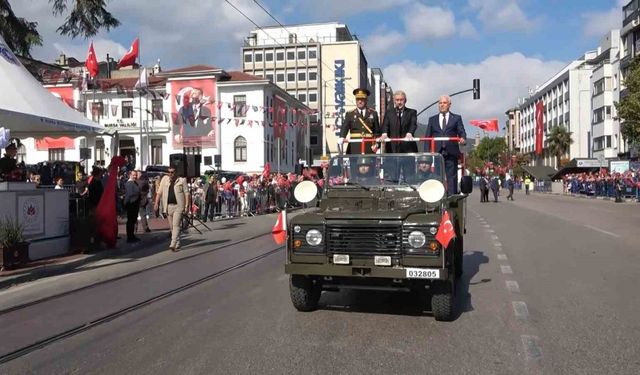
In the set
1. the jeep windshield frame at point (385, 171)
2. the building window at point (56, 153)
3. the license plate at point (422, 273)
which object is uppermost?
the building window at point (56, 153)

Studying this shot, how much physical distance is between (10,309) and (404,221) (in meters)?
5.13

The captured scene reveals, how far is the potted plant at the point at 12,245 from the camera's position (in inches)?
418

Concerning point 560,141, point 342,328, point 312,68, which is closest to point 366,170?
point 342,328

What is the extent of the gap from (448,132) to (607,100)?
64571mm

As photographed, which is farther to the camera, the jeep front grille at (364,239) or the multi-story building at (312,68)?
the multi-story building at (312,68)

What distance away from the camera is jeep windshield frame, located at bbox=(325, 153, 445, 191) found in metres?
7.45

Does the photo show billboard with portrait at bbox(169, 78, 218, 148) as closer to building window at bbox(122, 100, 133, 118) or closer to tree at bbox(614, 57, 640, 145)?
building window at bbox(122, 100, 133, 118)

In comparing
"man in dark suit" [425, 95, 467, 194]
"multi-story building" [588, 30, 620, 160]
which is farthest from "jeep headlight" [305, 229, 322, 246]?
"multi-story building" [588, 30, 620, 160]

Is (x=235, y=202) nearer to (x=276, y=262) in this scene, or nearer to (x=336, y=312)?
(x=276, y=262)

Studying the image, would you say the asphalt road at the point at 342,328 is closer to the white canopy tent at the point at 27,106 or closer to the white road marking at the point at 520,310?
the white road marking at the point at 520,310

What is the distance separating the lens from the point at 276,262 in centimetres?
1144

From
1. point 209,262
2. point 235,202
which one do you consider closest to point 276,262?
point 209,262

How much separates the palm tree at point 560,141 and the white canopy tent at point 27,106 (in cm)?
8428

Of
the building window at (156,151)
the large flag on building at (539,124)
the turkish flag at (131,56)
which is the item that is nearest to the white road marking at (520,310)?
the turkish flag at (131,56)
